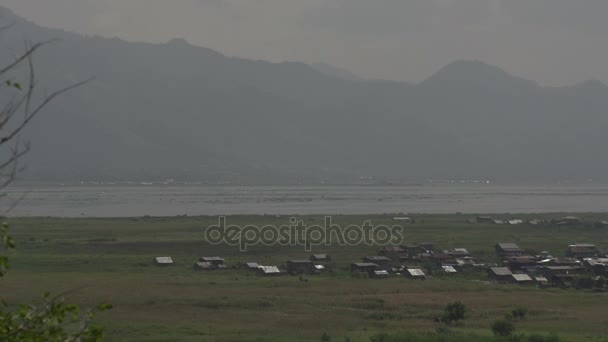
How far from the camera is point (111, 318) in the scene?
33.4 m

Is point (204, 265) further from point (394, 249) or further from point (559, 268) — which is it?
point (559, 268)

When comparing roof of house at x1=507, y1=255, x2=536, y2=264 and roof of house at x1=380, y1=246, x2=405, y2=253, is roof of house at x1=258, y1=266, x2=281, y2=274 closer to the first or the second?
roof of house at x1=380, y1=246, x2=405, y2=253

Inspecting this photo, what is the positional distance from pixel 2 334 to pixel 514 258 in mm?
48016

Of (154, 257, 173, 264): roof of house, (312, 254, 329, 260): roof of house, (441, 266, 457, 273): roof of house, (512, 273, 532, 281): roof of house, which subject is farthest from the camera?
(312, 254, 329, 260): roof of house

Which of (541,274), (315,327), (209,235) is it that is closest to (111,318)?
(315,327)

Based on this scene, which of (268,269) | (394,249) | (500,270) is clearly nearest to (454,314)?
(500,270)

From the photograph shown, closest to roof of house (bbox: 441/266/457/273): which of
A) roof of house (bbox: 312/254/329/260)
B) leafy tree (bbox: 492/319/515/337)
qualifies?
roof of house (bbox: 312/254/329/260)

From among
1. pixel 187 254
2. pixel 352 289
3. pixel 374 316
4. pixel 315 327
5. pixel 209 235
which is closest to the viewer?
pixel 315 327

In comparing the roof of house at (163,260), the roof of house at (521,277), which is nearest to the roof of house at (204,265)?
the roof of house at (163,260)

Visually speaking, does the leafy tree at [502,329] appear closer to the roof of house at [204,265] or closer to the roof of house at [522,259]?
the roof of house at [522,259]

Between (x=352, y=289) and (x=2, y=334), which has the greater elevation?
(x=2, y=334)

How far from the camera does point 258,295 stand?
1558 inches

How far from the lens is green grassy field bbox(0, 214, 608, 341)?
105 ft

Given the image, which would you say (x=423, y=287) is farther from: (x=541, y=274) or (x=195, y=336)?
(x=195, y=336)
